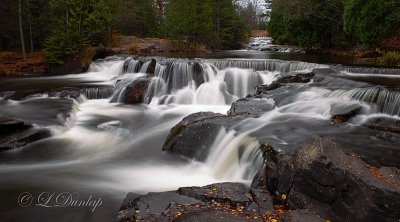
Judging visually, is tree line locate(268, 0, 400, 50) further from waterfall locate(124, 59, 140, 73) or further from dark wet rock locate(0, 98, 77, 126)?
dark wet rock locate(0, 98, 77, 126)

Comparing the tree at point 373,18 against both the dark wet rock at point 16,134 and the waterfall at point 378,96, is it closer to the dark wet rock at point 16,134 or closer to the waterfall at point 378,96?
the waterfall at point 378,96

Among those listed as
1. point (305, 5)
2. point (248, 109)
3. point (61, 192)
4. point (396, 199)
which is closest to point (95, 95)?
point (248, 109)

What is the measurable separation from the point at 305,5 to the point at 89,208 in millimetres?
30695

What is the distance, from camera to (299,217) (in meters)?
4.99

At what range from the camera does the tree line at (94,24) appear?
74.8 feet

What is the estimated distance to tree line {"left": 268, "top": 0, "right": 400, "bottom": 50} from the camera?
23.5 metres

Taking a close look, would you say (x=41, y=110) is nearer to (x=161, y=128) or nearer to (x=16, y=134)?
(x=16, y=134)

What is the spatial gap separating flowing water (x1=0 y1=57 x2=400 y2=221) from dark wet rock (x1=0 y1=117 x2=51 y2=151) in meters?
0.25

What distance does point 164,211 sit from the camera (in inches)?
212

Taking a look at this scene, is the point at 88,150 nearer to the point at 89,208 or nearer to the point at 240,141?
the point at 89,208

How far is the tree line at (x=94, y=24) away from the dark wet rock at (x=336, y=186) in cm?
1956

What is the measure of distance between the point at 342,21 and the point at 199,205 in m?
30.2

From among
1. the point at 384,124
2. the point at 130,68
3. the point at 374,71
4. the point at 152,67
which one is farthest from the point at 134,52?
the point at 384,124

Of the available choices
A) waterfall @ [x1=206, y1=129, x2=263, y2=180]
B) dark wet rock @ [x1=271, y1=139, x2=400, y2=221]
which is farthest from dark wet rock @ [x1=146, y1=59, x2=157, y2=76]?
dark wet rock @ [x1=271, y1=139, x2=400, y2=221]
